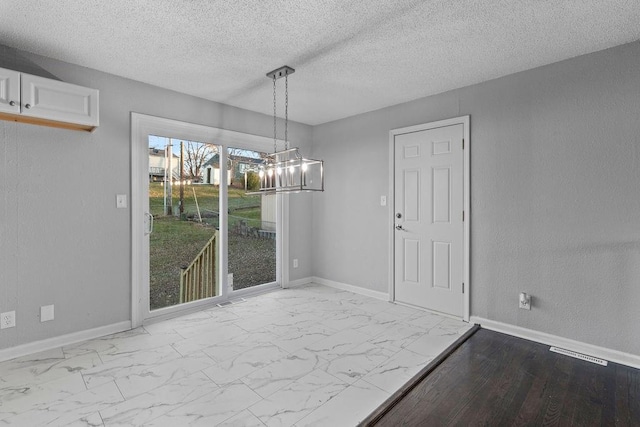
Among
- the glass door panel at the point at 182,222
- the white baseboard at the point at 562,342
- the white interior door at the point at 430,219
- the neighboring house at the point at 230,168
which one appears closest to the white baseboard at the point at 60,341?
the glass door panel at the point at 182,222

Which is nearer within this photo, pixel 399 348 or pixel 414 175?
pixel 399 348

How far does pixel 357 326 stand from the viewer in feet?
10.6

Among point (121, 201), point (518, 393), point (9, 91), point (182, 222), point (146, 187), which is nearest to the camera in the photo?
point (518, 393)

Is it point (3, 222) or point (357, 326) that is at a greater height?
point (3, 222)

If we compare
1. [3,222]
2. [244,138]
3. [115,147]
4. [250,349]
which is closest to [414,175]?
[244,138]

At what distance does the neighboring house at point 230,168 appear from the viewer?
12.7 ft

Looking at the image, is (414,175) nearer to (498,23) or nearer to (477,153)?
(477,153)

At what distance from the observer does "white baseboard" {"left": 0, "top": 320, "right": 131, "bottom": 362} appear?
254cm

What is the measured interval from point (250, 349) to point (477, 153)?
114 inches

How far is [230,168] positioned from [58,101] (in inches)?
72.4

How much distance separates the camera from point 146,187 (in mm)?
3312

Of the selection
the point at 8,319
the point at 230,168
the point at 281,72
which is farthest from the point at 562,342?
the point at 8,319

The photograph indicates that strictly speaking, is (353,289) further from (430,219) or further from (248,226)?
(248,226)

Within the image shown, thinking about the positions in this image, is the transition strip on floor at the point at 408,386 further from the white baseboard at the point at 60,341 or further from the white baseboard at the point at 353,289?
the white baseboard at the point at 60,341
